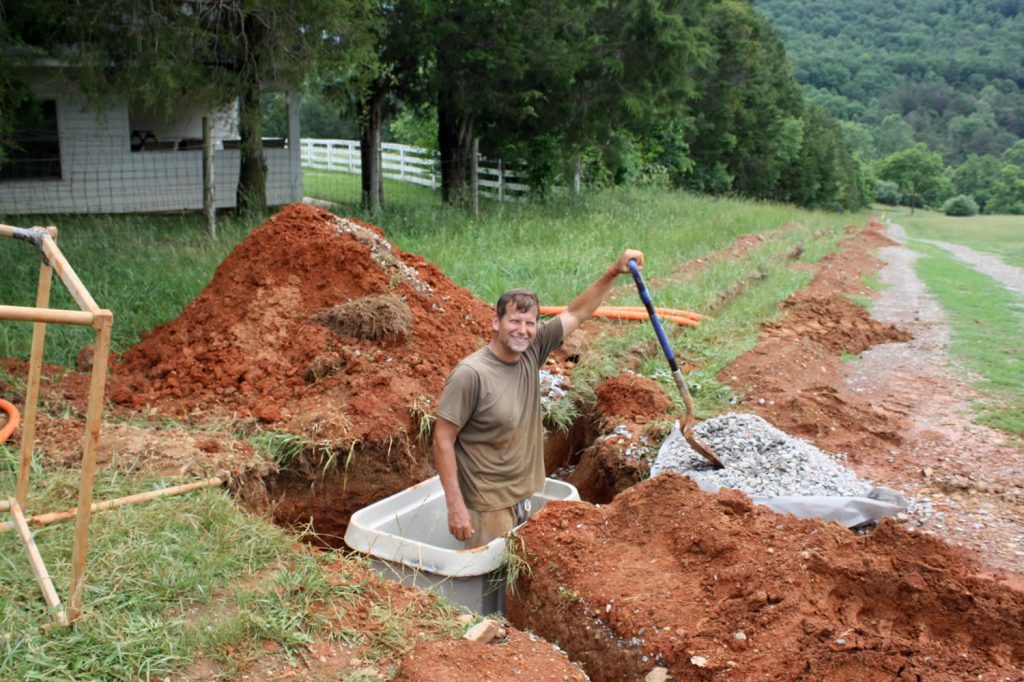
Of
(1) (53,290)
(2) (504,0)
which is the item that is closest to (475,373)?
(1) (53,290)

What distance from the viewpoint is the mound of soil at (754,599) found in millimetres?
3512

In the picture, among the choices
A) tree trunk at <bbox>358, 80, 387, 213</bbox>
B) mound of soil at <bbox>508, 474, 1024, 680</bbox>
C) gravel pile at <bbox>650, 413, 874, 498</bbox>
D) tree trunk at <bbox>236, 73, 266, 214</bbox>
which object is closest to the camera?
mound of soil at <bbox>508, 474, 1024, 680</bbox>

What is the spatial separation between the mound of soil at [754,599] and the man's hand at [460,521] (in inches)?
11.4

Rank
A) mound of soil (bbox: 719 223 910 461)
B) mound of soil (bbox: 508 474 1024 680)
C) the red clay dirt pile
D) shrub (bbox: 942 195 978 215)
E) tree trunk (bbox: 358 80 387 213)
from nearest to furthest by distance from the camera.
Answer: mound of soil (bbox: 508 474 1024 680), the red clay dirt pile, mound of soil (bbox: 719 223 910 461), tree trunk (bbox: 358 80 387 213), shrub (bbox: 942 195 978 215)

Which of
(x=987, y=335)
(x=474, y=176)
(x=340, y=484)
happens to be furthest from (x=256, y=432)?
(x=474, y=176)

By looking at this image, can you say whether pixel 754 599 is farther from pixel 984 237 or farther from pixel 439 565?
pixel 984 237

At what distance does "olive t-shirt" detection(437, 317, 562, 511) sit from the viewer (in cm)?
429

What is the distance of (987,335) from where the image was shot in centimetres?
927

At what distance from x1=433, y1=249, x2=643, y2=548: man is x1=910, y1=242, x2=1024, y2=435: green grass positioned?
3540mm

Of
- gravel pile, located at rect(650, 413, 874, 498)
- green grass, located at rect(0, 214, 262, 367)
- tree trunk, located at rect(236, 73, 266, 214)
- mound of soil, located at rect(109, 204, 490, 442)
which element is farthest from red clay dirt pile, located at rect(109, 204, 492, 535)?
tree trunk, located at rect(236, 73, 266, 214)

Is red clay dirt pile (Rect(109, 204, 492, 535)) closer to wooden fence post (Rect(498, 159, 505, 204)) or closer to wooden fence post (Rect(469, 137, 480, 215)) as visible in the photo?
wooden fence post (Rect(469, 137, 480, 215))

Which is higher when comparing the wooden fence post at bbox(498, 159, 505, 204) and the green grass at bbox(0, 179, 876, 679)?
the wooden fence post at bbox(498, 159, 505, 204)

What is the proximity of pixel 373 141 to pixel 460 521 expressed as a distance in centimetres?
1174

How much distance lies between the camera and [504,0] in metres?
13.6
